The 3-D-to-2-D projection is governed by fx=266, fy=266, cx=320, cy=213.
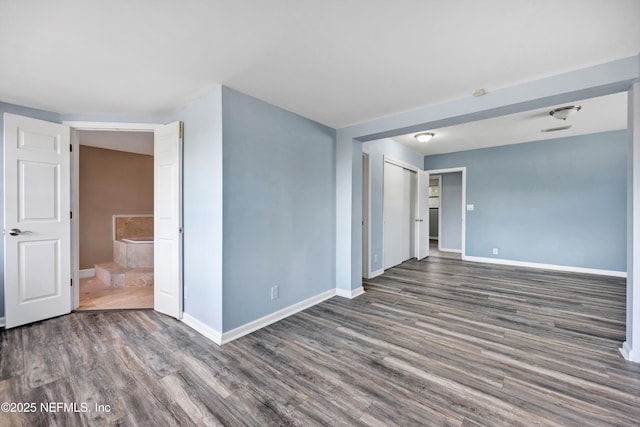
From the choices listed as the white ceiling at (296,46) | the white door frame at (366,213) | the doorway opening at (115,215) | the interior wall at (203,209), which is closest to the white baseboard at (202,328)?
the interior wall at (203,209)

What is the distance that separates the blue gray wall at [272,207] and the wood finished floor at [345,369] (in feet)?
1.23

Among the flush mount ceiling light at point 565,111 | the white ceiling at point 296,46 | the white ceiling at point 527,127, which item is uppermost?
the white ceiling at point 527,127

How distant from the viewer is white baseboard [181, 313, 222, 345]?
2410 mm

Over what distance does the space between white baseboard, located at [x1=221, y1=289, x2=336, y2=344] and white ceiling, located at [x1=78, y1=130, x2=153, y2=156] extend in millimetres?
3186

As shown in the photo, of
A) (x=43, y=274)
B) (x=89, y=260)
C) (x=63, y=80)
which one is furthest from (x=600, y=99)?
(x=89, y=260)

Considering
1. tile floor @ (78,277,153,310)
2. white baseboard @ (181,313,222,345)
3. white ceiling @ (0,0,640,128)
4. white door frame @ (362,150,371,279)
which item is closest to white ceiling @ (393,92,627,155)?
white door frame @ (362,150,371,279)

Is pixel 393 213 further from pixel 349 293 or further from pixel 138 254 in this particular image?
pixel 138 254

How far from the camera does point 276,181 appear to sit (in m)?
2.88

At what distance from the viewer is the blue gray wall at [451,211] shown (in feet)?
24.4

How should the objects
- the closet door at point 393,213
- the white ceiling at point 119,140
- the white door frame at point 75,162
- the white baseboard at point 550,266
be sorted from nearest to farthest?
the white door frame at point 75,162 < the white ceiling at point 119,140 < the white baseboard at point 550,266 < the closet door at point 393,213

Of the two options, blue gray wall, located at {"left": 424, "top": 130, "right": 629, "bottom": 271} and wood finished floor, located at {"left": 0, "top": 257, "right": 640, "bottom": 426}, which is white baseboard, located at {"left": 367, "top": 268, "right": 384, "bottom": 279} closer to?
wood finished floor, located at {"left": 0, "top": 257, "right": 640, "bottom": 426}

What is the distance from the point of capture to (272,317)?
2.84m

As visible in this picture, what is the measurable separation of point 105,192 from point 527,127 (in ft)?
24.0

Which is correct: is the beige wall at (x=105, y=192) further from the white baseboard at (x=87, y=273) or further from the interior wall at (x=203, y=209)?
the interior wall at (x=203, y=209)
